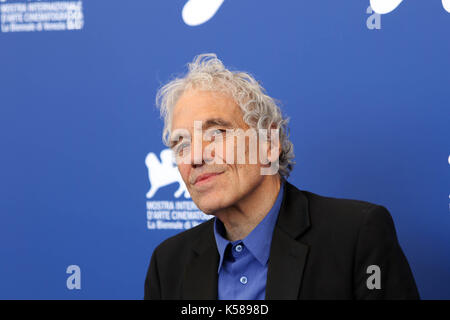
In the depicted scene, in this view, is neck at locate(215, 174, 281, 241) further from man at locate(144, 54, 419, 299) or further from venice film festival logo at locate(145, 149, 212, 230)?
venice film festival logo at locate(145, 149, 212, 230)

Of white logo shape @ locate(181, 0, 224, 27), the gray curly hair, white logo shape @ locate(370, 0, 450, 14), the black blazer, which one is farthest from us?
white logo shape @ locate(181, 0, 224, 27)

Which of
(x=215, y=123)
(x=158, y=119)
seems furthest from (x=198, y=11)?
(x=215, y=123)

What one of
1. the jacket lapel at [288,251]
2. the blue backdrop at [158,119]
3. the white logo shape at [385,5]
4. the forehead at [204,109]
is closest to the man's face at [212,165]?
the forehead at [204,109]

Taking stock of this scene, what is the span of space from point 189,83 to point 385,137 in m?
0.61

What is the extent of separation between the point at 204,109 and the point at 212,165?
4.8 inches

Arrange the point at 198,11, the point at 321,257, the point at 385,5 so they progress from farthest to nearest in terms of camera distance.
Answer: the point at 198,11 < the point at 385,5 < the point at 321,257

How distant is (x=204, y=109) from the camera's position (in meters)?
1.22

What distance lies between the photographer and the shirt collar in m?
1.21

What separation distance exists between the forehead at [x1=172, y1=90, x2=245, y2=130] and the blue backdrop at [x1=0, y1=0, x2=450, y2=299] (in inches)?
17.6

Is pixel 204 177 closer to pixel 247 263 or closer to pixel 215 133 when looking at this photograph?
pixel 215 133

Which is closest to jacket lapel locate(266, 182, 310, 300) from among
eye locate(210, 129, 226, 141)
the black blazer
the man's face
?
the black blazer

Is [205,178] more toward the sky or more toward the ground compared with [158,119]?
more toward the ground

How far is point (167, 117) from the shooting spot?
1.38 metres

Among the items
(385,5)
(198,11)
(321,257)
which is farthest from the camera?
(198,11)
